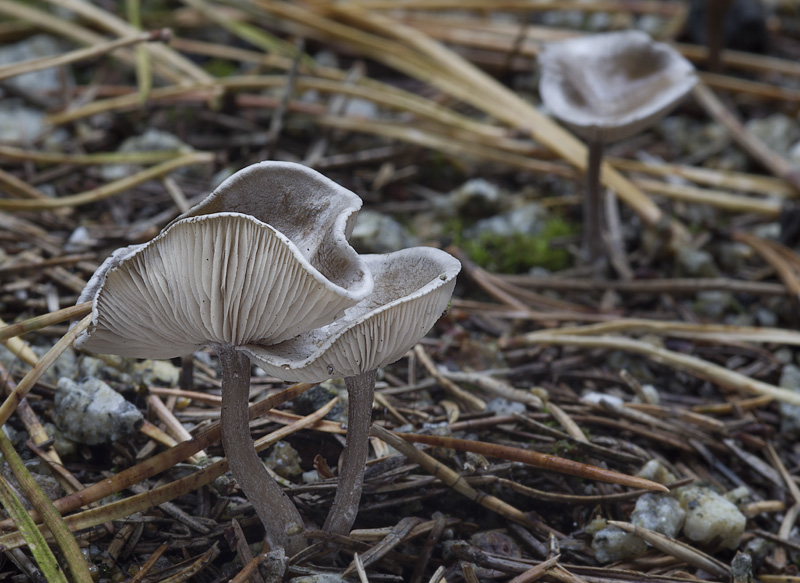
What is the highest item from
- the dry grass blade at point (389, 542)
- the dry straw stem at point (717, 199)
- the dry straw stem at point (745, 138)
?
the dry straw stem at point (745, 138)

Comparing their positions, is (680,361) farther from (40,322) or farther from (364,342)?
(40,322)

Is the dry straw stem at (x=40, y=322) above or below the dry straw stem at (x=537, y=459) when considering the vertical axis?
above

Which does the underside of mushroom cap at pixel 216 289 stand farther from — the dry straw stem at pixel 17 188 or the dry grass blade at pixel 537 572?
Result: the dry straw stem at pixel 17 188

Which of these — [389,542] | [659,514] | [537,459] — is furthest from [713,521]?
[389,542]

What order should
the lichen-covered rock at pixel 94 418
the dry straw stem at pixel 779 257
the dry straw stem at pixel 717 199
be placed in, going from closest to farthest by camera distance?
the lichen-covered rock at pixel 94 418 → the dry straw stem at pixel 779 257 → the dry straw stem at pixel 717 199

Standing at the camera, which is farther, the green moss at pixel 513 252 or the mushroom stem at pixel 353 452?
the green moss at pixel 513 252

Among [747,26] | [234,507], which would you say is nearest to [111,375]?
[234,507]

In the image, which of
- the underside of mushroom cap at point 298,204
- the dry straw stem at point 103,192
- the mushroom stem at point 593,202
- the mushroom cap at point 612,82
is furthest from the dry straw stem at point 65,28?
the underside of mushroom cap at point 298,204

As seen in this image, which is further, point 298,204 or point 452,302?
point 452,302
